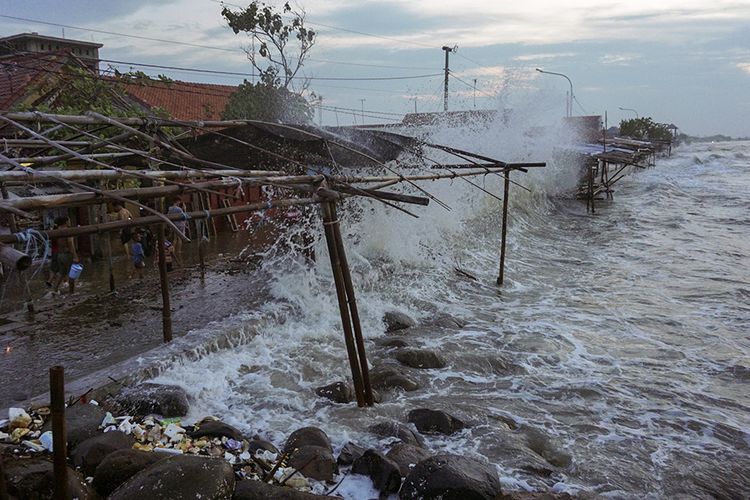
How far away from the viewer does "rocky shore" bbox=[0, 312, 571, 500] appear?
4242mm

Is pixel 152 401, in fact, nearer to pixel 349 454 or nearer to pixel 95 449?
pixel 95 449

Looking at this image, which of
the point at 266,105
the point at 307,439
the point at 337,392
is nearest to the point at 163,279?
the point at 337,392

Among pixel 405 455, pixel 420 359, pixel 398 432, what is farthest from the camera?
pixel 420 359

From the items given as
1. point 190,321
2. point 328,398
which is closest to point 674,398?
point 328,398

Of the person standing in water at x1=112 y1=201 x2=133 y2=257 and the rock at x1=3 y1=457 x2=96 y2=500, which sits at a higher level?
the person standing in water at x1=112 y1=201 x2=133 y2=257

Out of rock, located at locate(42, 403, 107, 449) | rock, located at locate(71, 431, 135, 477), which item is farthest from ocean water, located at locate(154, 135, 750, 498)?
rock, located at locate(71, 431, 135, 477)

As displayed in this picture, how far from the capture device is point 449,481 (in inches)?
190

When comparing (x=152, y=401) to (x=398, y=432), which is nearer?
(x=398, y=432)

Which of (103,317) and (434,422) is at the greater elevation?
(103,317)

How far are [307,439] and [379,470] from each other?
0.94 meters

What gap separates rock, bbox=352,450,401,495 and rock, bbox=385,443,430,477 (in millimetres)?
126

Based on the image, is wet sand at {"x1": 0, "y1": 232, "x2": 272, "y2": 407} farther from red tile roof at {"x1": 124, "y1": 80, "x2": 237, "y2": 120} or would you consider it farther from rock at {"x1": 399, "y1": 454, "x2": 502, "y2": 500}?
red tile roof at {"x1": 124, "y1": 80, "x2": 237, "y2": 120}

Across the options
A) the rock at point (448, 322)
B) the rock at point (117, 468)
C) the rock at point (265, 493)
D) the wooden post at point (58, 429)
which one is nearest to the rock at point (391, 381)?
A: the rock at point (448, 322)

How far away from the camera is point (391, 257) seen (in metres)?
15.0
